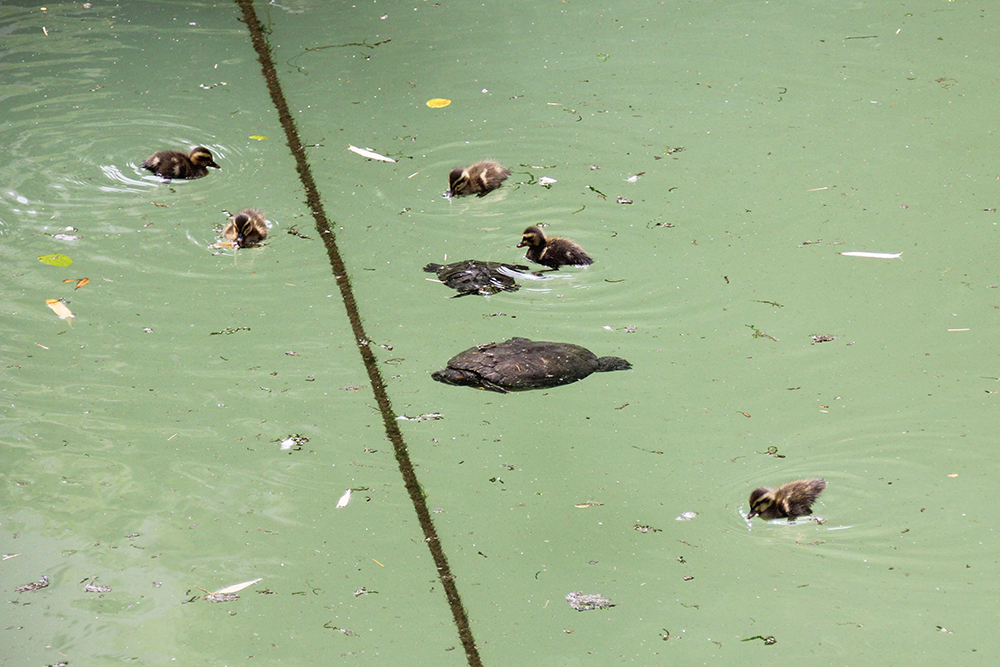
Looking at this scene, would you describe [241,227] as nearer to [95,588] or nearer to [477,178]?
[477,178]

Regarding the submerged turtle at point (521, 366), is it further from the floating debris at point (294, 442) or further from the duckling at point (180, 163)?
the duckling at point (180, 163)

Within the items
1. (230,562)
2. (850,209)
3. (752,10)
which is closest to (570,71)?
(752,10)

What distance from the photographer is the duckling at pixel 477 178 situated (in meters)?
4.62

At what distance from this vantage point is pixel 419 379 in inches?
143

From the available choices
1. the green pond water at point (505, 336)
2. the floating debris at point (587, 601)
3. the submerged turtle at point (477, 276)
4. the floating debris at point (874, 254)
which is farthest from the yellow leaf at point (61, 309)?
the floating debris at point (874, 254)

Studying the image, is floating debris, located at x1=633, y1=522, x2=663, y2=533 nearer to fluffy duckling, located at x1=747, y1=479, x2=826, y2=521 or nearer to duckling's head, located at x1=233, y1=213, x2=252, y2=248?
fluffy duckling, located at x1=747, y1=479, x2=826, y2=521

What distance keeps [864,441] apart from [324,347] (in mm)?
1943

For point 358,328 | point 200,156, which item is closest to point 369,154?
point 200,156

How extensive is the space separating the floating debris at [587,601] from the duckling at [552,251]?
5.46 ft

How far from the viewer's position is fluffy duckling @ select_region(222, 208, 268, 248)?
430 centimetres

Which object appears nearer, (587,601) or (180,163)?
(587,601)

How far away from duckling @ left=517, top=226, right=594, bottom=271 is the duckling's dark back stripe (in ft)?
2.54

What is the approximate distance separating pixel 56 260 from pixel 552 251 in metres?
2.07

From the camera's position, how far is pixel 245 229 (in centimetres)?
432
